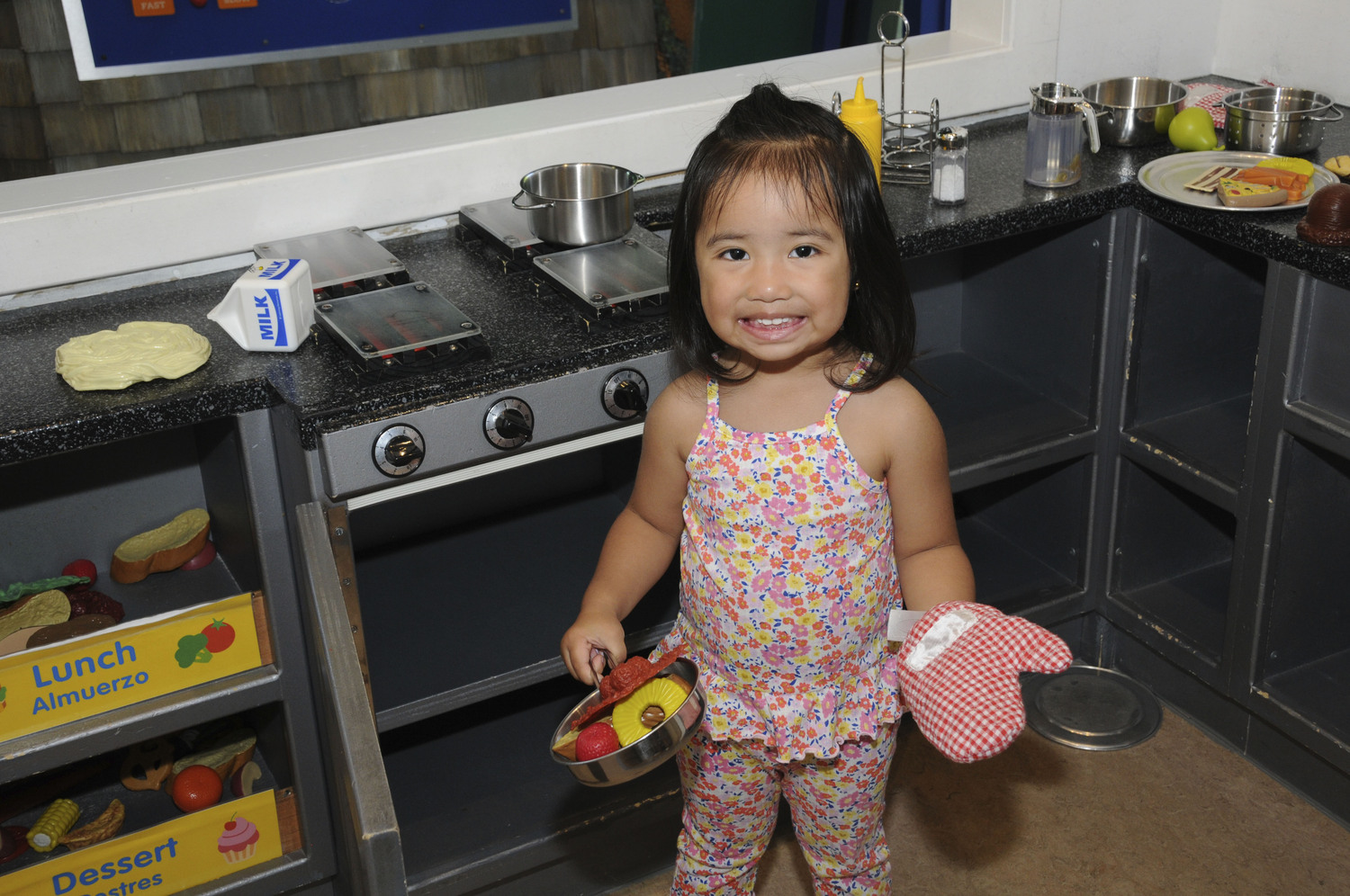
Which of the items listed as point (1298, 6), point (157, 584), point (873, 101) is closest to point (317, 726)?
point (157, 584)

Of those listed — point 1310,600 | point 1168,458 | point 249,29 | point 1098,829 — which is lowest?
point 1098,829

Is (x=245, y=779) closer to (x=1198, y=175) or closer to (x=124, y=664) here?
(x=124, y=664)

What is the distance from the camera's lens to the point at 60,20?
3143 mm

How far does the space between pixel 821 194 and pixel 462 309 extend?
58 centimetres

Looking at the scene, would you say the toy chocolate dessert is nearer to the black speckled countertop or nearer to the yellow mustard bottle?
the black speckled countertop

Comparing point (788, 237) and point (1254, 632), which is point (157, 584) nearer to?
point (788, 237)

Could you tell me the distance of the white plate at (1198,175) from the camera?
Answer: 1.69m

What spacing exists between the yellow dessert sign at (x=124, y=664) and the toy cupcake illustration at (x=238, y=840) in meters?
0.23

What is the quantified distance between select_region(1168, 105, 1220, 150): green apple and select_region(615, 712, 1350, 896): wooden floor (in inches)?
37.4

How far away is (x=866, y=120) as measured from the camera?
5.68ft

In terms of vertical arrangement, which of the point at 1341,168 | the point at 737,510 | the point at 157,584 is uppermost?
the point at 1341,168

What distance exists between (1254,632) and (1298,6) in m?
1.09

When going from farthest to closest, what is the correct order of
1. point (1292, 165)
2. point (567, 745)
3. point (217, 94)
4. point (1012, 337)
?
point (217, 94)
point (1012, 337)
point (1292, 165)
point (567, 745)

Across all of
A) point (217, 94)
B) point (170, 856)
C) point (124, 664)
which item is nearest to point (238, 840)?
point (170, 856)
